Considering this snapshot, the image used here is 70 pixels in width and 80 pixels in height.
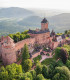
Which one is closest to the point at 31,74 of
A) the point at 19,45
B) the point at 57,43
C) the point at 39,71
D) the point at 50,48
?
the point at 39,71

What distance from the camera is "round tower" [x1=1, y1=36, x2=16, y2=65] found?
28047 mm

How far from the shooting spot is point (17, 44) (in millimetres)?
33844

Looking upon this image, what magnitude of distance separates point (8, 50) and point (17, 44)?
5.85 m

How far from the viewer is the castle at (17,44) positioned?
28.3 m

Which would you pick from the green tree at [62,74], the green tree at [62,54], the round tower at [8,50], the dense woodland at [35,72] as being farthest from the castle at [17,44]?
the green tree at [62,74]

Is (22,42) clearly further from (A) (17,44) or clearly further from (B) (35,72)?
(B) (35,72)

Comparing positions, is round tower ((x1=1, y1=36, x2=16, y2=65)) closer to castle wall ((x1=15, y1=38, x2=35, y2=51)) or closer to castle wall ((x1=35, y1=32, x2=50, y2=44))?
castle wall ((x1=15, y1=38, x2=35, y2=51))

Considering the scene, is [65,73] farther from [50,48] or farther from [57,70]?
[50,48]

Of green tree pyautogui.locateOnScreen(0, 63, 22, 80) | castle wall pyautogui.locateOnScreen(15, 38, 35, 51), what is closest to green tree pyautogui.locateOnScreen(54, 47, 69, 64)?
castle wall pyautogui.locateOnScreen(15, 38, 35, 51)

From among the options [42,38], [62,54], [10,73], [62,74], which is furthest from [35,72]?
[42,38]

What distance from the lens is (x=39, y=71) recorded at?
2784 cm

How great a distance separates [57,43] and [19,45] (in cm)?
1910

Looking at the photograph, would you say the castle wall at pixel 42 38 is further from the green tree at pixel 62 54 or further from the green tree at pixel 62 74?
the green tree at pixel 62 74

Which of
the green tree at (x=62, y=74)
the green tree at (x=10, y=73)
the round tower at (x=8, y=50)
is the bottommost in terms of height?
the green tree at (x=62, y=74)
